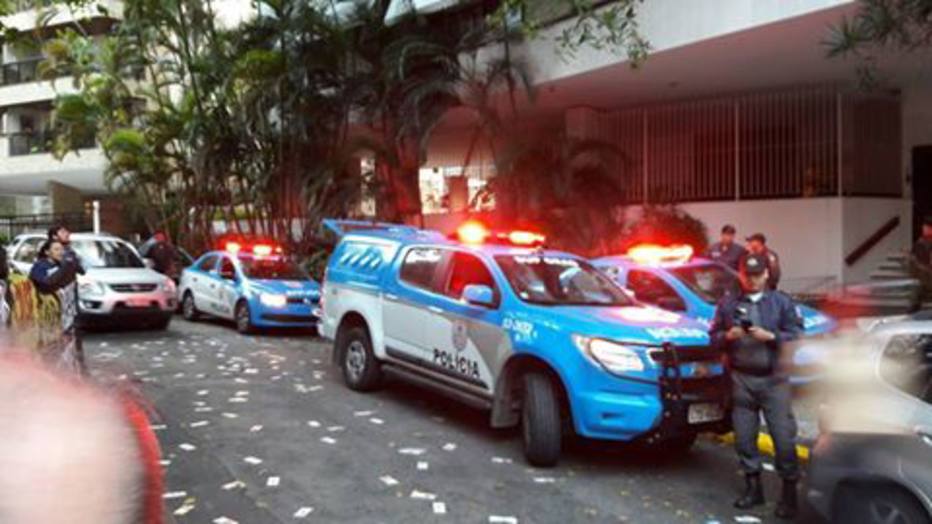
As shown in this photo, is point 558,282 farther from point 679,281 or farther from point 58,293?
point 58,293

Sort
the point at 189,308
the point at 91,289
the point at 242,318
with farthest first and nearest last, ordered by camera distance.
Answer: the point at 189,308 → the point at 242,318 → the point at 91,289

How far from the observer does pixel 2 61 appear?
1500 inches

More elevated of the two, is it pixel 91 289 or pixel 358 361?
pixel 91 289

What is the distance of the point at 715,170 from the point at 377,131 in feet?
25.1

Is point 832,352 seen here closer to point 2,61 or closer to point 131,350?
point 131,350

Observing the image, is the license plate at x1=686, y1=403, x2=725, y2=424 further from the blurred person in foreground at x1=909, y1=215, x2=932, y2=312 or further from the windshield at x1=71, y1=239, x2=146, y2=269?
the windshield at x1=71, y1=239, x2=146, y2=269

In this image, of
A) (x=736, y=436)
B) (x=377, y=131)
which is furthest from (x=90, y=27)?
(x=736, y=436)

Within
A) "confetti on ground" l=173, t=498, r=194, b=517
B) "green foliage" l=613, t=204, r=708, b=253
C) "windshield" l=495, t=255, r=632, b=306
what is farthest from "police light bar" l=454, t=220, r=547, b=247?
"green foliage" l=613, t=204, r=708, b=253

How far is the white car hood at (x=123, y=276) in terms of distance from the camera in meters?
13.6

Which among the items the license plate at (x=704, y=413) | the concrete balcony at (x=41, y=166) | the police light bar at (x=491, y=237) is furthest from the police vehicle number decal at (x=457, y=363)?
the concrete balcony at (x=41, y=166)

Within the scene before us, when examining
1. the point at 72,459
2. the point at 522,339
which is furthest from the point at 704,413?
the point at 72,459

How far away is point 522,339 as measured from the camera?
6.77 m

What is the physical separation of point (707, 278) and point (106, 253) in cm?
1032

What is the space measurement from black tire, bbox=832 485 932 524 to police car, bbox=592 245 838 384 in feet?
13.5
